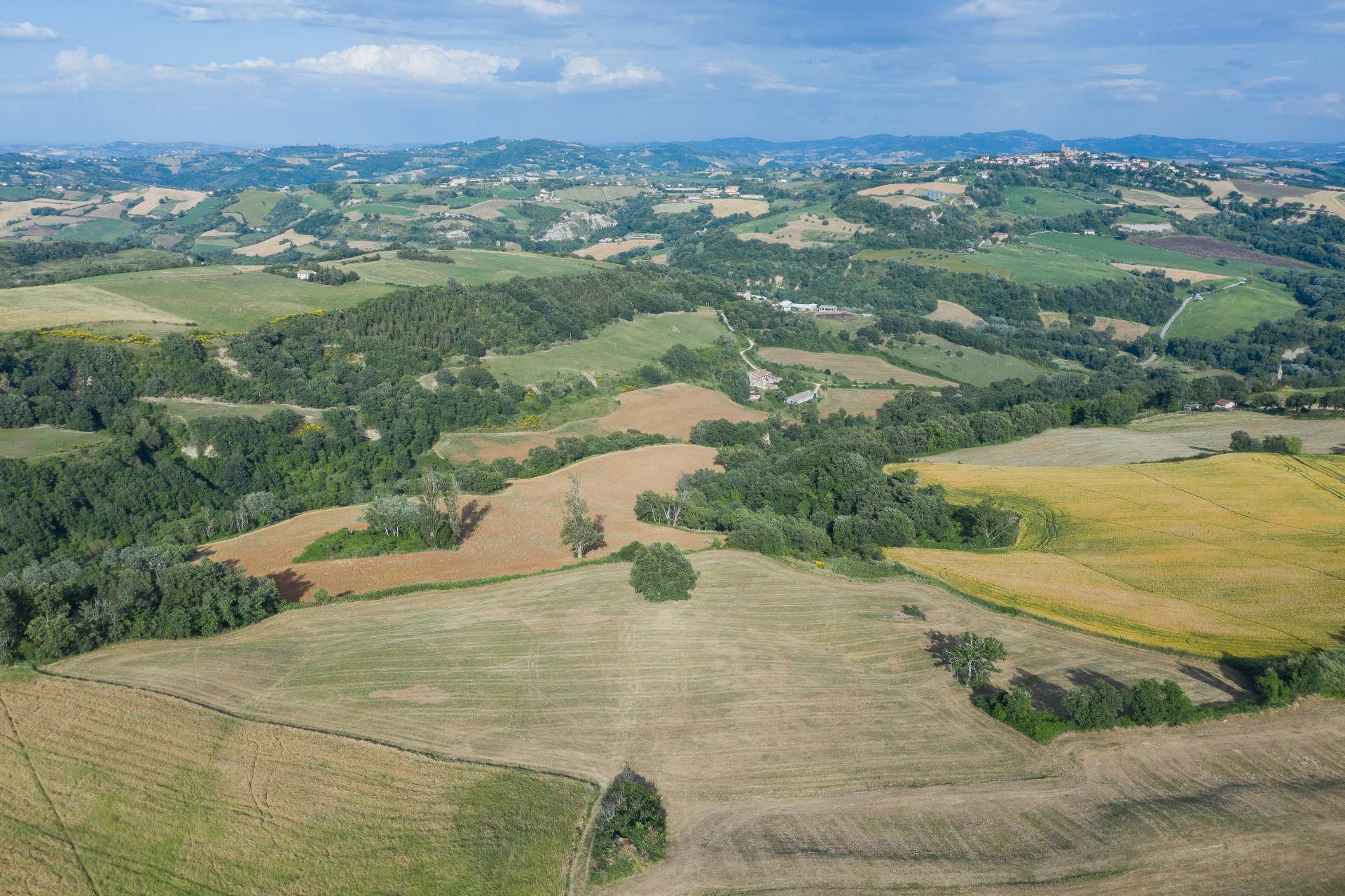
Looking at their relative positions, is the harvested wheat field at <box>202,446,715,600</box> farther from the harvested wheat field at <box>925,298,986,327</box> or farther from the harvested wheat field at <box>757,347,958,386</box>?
the harvested wheat field at <box>925,298,986,327</box>

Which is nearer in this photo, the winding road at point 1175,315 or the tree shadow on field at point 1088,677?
the tree shadow on field at point 1088,677

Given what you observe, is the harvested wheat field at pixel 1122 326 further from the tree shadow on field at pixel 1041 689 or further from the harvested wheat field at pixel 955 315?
the tree shadow on field at pixel 1041 689

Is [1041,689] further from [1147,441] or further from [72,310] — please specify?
[72,310]

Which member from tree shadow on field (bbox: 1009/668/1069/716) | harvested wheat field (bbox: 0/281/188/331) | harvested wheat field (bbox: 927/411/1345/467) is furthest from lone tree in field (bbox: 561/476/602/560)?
harvested wheat field (bbox: 0/281/188/331)

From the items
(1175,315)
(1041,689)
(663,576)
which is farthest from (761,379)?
(1175,315)

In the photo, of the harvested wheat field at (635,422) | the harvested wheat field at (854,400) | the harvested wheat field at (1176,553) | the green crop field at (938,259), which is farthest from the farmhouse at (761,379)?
the green crop field at (938,259)

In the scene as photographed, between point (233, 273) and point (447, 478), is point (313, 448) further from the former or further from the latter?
point (233, 273)

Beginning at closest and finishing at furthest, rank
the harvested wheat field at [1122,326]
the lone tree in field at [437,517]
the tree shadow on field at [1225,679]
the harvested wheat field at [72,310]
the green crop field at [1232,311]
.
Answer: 1. the tree shadow on field at [1225,679]
2. the lone tree in field at [437,517]
3. the harvested wheat field at [72,310]
4. the green crop field at [1232,311]
5. the harvested wheat field at [1122,326]

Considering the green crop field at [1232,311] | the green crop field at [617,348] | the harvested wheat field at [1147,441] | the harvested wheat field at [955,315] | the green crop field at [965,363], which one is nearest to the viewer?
the harvested wheat field at [1147,441]
